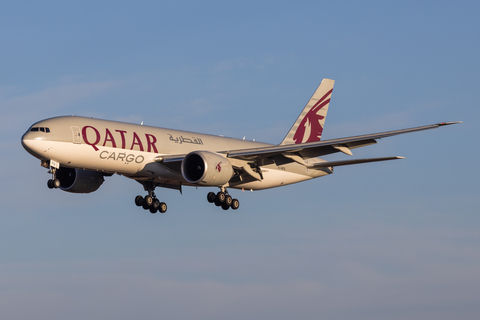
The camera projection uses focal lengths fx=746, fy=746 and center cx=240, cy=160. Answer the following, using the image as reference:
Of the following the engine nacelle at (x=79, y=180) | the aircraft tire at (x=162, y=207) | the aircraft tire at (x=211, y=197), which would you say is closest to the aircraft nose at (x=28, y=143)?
the engine nacelle at (x=79, y=180)

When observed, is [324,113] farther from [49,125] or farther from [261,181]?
[49,125]

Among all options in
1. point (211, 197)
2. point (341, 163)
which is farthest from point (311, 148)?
point (211, 197)

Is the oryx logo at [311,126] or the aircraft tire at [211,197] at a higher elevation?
the oryx logo at [311,126]

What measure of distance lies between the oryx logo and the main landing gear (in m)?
9.14

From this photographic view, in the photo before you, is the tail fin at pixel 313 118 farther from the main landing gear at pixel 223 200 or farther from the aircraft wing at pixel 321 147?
the aircraft wing at pixel 321 147

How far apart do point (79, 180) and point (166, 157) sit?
7208mm

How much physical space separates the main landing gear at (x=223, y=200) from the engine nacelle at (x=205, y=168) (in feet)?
7.50

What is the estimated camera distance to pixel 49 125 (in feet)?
133

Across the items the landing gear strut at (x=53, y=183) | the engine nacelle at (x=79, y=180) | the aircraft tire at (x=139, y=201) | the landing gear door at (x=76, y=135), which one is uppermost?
the landing gear door at (x=76, y=135)

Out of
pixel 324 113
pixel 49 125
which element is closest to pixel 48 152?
pixel 49 125

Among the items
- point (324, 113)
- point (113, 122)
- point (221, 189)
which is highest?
point (324, 113)

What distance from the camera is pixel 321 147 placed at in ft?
143

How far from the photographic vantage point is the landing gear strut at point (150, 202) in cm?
4853

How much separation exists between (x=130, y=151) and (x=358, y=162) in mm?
13850
